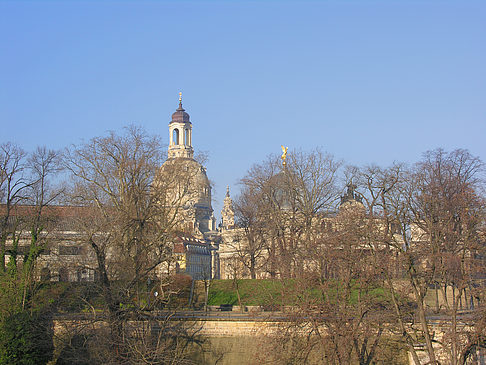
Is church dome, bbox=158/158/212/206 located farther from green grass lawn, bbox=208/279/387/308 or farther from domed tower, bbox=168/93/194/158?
domed tower, bbox=168/93/194/158

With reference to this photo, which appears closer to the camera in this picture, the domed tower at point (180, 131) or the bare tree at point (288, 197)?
the bare tree at point (288, 197)

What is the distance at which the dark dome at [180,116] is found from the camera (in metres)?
130

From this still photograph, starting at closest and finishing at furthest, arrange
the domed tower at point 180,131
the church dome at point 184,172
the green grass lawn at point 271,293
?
the green grass lawn at point 271,293, the church dome at point 184,172, the domed tower at point 180,131

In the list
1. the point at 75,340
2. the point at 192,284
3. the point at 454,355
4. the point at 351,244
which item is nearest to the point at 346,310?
the point at 351,244

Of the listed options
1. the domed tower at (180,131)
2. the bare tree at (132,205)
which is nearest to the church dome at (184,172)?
the bare tree at (132,205)

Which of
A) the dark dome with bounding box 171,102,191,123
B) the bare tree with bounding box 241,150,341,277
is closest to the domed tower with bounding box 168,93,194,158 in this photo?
the dark dome with bounding box 171,102,191,123

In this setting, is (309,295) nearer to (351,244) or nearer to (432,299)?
(351,244)

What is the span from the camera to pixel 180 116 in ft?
427

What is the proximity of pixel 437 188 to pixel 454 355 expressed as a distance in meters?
22.8

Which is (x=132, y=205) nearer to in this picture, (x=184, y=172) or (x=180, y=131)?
(x=184, y=172)

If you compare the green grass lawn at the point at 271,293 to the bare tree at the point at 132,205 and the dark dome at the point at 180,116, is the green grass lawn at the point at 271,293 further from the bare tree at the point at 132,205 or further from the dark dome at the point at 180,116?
the dark dome at the point at 180,116

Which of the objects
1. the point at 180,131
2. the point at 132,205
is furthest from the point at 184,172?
the point at 180,131

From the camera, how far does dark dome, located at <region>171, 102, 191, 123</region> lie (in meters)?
130

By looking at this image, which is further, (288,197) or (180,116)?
(180,116)
